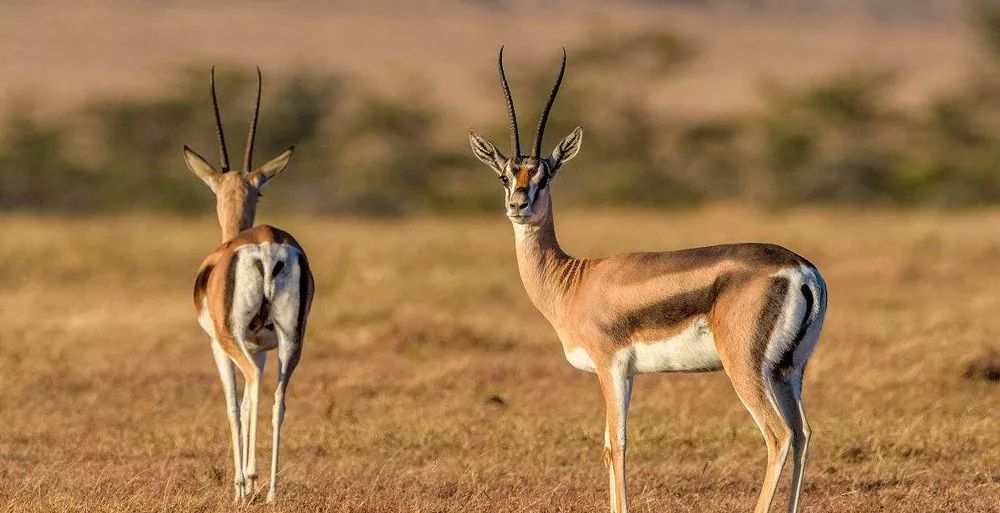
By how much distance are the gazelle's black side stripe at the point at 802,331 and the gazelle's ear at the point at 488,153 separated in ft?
4.97

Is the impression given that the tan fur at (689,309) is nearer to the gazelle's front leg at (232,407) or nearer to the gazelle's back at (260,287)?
the gazelle's back at (260,287)

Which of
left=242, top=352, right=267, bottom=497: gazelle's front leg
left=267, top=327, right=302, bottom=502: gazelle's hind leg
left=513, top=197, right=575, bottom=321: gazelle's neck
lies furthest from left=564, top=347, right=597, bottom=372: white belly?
left=242, top=352, right=267, bottom=497: gazelle's front leg

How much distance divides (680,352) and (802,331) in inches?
A: 18.4

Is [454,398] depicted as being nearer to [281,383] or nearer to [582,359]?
[281,383]

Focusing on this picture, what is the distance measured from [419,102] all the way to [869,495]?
2837 centimetres

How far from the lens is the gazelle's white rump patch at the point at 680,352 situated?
630 cm

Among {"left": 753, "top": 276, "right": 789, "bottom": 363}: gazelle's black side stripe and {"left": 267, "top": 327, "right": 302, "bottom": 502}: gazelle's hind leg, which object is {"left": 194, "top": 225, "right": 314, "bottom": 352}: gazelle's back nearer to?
{"left": 267, "top": 327, "right": 302, "bottom": 502}: gazelle's hind leg

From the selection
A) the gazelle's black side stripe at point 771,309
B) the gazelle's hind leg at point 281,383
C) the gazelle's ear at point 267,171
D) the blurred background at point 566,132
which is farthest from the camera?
the blurred background at point 566,132

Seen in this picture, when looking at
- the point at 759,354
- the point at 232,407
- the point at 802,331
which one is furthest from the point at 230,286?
the point at 802,331

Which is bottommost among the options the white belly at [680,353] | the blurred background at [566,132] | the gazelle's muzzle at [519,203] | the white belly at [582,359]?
the blurred background at [566,132]

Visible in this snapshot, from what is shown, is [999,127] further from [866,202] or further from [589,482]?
[589,482]

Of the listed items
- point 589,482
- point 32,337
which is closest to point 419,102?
point 32,337

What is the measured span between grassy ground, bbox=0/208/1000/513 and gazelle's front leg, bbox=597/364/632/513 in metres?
0.47

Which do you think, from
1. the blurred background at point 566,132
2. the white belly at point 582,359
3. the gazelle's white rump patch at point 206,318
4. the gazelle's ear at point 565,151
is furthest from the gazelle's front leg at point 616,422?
the blurred background at point 566,132
